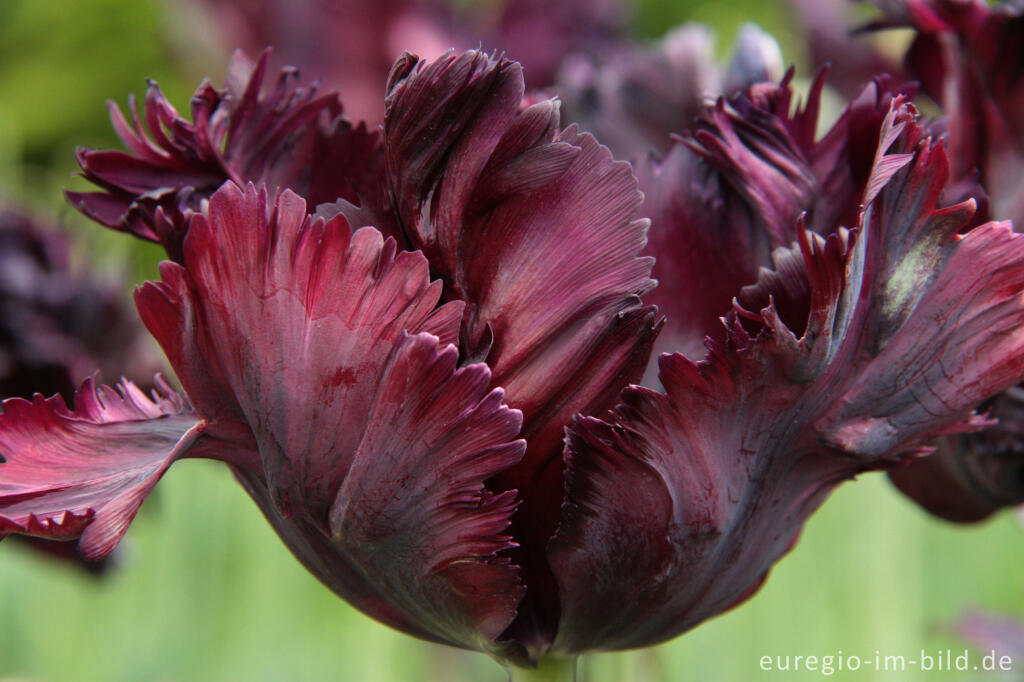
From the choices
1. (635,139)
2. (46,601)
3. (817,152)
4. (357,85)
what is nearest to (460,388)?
(817,152)

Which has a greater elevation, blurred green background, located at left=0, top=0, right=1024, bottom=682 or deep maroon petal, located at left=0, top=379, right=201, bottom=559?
blurred green background, located at left=0, top=0, right=1024, bottom=682

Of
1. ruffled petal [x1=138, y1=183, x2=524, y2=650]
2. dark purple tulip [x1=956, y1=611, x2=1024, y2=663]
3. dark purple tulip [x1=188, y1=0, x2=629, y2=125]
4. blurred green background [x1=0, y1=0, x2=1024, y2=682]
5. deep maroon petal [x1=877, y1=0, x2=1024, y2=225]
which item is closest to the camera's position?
ruffled petal [x1=138, y1=183, x2=524, y2=650]

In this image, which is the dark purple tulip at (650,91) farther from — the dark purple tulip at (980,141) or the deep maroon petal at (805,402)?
the deep maroon petal at (805,402)

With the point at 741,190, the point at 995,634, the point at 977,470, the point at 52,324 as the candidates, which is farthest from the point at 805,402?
the point at 52,324

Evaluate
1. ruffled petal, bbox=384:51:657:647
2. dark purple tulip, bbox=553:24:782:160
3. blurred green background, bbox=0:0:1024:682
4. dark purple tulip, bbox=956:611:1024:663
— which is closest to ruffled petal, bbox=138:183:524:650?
ruffled petal, bbox=384:51:657:647

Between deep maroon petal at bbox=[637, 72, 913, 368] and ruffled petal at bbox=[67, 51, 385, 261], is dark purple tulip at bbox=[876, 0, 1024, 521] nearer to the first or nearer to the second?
deep maroon petal at bbox=[637, 72, 913, 368]

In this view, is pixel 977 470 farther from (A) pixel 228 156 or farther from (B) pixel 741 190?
(A) pixel 228 156

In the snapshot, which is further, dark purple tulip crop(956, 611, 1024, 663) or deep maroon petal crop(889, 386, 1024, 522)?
dark purple tulip crop(956, 611, 1024, 663)
